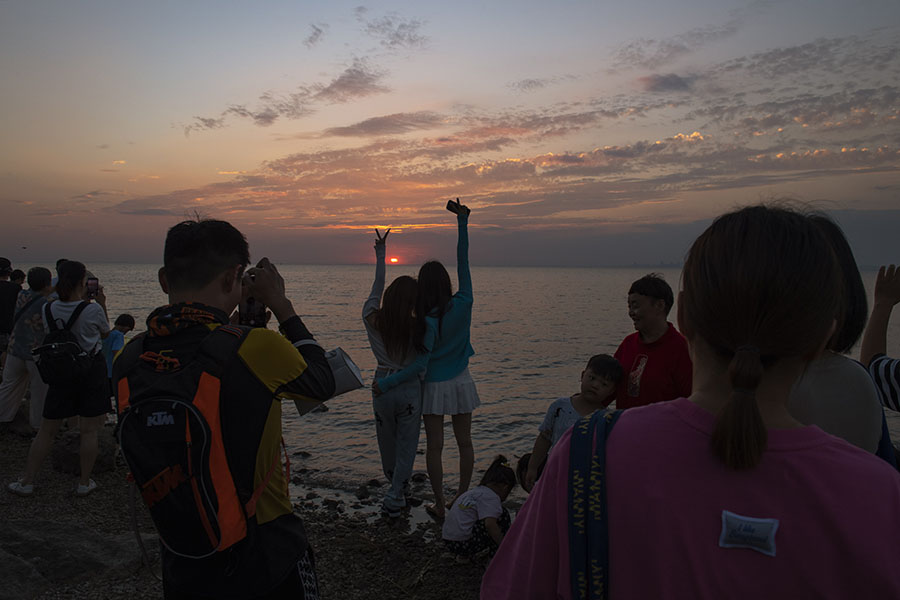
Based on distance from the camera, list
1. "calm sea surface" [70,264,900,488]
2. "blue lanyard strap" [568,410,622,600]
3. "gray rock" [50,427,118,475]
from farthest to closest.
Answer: "calm sea surface" [70,264,900,488]
"gray rock" [50,427,118,475]
"blue lanyard strap" [568,410,622,600]

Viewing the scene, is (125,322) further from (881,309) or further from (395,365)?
(881,309)

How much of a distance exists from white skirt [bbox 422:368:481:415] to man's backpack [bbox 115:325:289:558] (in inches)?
152

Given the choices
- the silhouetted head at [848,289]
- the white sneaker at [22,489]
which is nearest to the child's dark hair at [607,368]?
the silhouetted head at [848,289]

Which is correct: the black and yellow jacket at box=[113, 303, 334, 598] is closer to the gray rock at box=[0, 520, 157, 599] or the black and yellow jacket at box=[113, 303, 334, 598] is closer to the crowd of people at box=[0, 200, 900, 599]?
the crowd of people at box=[0, 200, 900, 599]

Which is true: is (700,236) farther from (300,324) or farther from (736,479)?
(300,324)

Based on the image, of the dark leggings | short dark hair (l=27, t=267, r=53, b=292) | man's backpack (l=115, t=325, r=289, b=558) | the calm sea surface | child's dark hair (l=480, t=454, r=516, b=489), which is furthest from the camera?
the calm sea surface

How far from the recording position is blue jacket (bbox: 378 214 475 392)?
19.1 feet

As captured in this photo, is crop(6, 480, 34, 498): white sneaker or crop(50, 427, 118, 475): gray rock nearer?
crop(6, 480, 34, 498): white sneaker

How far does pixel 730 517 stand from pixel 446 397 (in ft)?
16.3

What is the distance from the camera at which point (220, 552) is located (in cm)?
218

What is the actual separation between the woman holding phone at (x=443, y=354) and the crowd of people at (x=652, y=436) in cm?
158

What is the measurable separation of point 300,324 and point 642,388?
2.76 metres

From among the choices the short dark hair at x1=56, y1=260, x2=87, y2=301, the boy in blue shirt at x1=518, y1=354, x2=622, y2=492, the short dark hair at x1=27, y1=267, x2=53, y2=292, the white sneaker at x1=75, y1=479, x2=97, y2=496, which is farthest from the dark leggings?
the short dark hair at x1=27, y1=267, x2=53, y2=292

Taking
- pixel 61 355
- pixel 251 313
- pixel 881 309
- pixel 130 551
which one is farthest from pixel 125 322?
pixel 881 309
